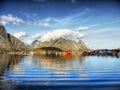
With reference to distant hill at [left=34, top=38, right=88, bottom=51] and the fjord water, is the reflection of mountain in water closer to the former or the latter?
the fjord water

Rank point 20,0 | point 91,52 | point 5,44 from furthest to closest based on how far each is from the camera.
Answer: point 5,44 → point 91,52 → point 20,0

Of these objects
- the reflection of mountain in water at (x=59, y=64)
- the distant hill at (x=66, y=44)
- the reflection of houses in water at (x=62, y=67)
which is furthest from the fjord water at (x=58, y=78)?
the distant hill at (x=66, y=44)

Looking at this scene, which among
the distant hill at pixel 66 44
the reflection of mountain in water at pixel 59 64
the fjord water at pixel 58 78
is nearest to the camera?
the fjord water at pixel 58 78

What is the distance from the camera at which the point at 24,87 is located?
8.39 m

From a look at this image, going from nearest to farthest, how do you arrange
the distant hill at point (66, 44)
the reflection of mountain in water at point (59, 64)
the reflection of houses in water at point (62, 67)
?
the reflection of houses in water at point (62, 67), the reflection of mountain in water at point (59, 64), the distant hill at point (66, 44)

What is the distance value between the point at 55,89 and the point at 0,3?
769 centimetres

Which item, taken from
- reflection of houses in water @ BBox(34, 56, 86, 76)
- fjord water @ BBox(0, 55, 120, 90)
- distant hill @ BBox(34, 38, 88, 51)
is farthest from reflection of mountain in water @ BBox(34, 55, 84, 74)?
distant hill @ BBox(34, 38, 88, 51)

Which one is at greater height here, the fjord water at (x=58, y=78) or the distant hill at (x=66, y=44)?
the distant hill at (x=66, y=44)

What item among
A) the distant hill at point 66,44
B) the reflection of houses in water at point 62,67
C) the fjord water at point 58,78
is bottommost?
the fjord water at point 58,78

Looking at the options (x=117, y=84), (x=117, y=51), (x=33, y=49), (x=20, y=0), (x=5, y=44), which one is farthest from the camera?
(x=5, y=44)

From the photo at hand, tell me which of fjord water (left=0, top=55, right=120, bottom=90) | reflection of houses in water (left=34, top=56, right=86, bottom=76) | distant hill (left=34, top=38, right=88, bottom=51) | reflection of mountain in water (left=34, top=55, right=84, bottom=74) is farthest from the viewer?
distant hill (left=34, top=38, right=88, bottom=51)

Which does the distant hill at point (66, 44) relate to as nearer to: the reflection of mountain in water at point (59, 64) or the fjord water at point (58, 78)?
the reflection of mountain in water at point (59, 64)

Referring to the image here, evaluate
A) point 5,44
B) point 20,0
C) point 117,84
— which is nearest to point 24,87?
point 117,84

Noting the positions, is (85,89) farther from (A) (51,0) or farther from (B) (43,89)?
(A) (51,0)
